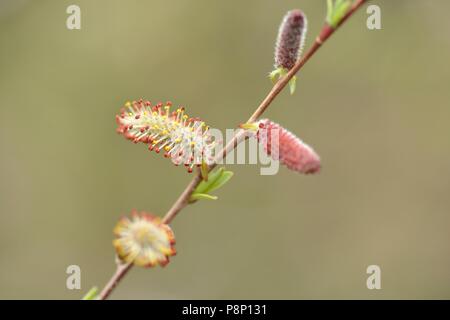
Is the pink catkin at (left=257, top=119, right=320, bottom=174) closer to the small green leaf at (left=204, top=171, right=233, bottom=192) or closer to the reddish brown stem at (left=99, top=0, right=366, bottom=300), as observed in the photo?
the reddish brown stem at (left=99, top=0, right=366, bottom=300)

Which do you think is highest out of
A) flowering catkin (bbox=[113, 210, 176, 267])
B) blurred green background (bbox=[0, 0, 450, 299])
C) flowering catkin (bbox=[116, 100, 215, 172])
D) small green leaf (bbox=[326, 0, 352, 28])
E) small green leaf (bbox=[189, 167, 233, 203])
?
blurred green background (bbox=[0, 0, 450, 299])

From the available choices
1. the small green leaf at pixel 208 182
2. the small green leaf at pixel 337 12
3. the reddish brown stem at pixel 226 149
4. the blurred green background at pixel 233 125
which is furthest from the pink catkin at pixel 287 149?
the blurred green background at pixel 233 125

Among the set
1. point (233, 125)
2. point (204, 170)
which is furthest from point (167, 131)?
point (233, 125)

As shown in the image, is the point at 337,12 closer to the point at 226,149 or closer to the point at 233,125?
the point at 226,149

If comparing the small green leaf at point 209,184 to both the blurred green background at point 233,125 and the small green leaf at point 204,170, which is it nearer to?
the small green leaf at point 204,170

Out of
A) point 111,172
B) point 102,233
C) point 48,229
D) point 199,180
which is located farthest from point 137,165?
point 199,180

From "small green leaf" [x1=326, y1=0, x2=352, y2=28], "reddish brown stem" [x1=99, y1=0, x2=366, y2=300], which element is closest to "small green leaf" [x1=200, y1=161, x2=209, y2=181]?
"reddish brown stem" [x1=99, y1=0, x2=366, y2=300]

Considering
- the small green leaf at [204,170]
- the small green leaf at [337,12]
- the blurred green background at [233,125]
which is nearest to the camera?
the small green leaf at [337,12]
